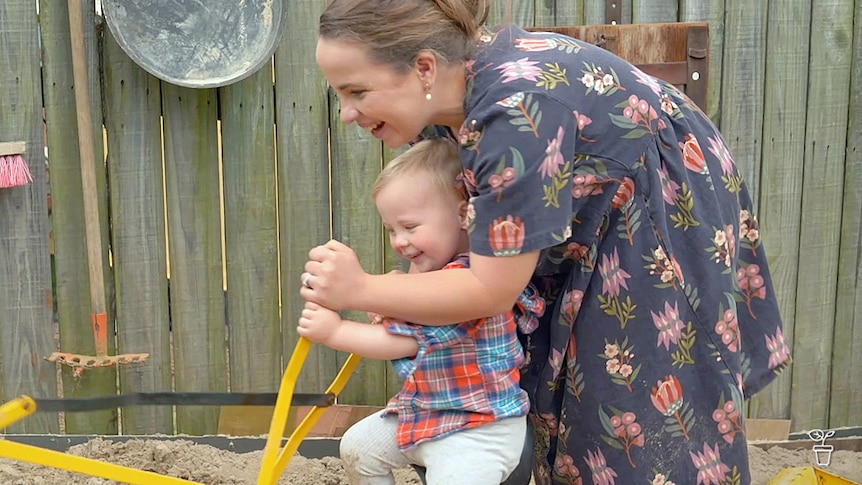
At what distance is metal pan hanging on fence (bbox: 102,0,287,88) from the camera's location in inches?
126

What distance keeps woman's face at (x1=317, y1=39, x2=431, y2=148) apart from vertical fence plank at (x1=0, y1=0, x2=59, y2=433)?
75.8 inches

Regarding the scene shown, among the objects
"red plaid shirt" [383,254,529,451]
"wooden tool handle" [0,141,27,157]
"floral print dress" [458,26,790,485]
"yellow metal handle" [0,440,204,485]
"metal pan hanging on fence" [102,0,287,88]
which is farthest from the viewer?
"wooden tool handle" [0,141,27,157]

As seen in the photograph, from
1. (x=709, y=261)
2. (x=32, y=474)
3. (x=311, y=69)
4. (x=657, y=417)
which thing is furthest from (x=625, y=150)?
(x=32, y=474)

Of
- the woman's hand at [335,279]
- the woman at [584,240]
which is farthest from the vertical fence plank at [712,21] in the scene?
the woman's hand at [335,279]

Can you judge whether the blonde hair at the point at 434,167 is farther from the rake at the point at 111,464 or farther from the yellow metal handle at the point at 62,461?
the yellow metal handle at the point at 62,461

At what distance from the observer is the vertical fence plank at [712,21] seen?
3482mm

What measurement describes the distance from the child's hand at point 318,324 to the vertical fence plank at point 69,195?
1.85 m

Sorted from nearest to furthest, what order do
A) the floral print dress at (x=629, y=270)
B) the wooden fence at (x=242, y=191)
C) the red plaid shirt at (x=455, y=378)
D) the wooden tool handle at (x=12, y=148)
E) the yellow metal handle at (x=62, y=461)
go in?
the yellow metal handle at (x=62, y=461) < the floral print dress at (x=629, y=270) < the red plaid shirt at (x=455, y=378) < the wooden tool handle at (x=12, y=148) < the wooden fence at (x=242, y=191)

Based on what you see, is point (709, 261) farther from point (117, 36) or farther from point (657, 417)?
point (117, 36)

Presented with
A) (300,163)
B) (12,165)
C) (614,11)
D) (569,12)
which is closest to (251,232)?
(300,163)

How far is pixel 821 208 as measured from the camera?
3.66 meters

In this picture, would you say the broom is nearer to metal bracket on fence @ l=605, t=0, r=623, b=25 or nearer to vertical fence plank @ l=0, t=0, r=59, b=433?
vertical fence plank @ l=0, t=0, r=59, b=433

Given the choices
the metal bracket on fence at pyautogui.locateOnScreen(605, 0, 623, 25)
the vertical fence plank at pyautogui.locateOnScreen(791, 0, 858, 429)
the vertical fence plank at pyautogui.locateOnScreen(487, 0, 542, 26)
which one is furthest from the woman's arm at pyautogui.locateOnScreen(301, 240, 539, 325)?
the vertical fence plank at pyautogui.locateOnScreen(791, 0, 858, 429)

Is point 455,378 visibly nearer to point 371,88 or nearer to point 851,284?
point 371,88
